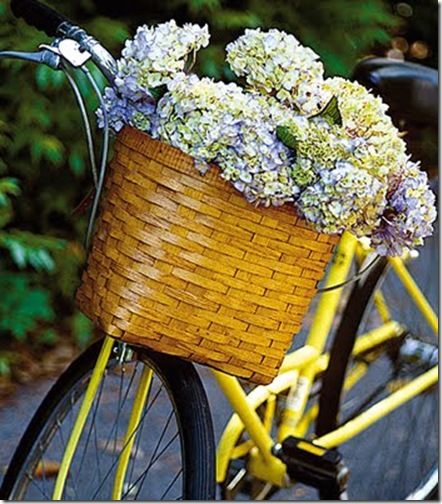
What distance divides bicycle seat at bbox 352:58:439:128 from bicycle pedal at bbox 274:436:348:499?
0.90 metres

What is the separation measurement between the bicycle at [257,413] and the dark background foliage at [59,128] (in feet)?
2.75

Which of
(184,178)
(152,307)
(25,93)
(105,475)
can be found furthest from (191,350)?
(25,93)

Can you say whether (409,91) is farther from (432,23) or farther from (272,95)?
(432,23)

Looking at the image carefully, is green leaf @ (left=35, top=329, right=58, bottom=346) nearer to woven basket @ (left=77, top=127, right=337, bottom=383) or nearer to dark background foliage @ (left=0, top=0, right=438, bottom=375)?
dark background foliage @ (left=0, top=0, right=438, bottom=375)

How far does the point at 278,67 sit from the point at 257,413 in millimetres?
1228

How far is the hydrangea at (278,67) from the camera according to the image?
5.79 feet

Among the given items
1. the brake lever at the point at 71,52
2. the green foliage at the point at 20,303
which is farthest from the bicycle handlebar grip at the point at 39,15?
the green foliage at the point at 20,303

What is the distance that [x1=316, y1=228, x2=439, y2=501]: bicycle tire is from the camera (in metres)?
3.06

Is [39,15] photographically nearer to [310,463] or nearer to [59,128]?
[310,463]

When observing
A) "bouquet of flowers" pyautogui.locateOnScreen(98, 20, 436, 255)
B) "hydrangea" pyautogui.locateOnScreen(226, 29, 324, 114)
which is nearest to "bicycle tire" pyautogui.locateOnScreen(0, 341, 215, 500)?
"bouquet of flowers" pyautogui.locateOnScreen(98, 20, 436, 255)

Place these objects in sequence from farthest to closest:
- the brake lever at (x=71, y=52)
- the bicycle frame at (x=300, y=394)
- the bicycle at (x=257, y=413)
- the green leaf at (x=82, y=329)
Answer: the green leaf at (x=82, y=329)
the bicycle frame at (x=300, y=394)
the bicycle at (x=257, y=413)
the brake lever at (x=71, y=52)

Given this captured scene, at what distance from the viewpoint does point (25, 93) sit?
353 centimetres

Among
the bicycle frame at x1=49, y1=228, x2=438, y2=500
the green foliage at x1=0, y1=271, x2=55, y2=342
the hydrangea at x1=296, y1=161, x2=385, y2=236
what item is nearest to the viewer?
the hydrangea at x1=296, y1=161, x2=385, y2=236

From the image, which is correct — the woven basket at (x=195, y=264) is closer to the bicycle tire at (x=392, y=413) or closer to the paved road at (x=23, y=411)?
the bicycle tire at (x=392, y=413)
